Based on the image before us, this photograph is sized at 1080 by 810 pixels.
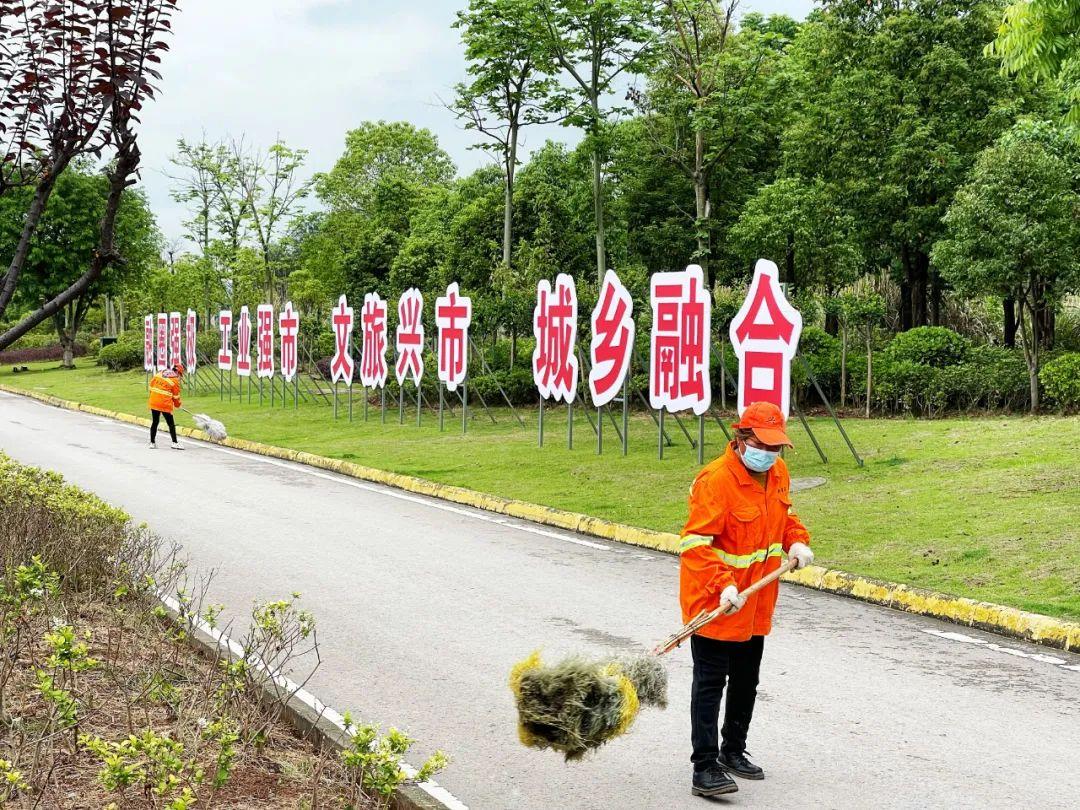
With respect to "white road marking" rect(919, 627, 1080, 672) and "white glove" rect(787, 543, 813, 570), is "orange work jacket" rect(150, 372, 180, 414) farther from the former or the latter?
"white glove" rect(787, 543, 813, 570)

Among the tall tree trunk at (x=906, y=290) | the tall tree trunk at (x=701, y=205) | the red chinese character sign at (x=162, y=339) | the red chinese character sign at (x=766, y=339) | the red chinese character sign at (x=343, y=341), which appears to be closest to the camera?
the red chinese character sign at (x=766, y=339)

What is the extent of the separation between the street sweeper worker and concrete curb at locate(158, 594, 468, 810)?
1.12 meters

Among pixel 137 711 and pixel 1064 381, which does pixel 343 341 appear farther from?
pixel 137 711

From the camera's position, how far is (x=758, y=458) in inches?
199

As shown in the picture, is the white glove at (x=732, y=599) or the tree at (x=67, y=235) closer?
the white glove at (x=732, y=599)

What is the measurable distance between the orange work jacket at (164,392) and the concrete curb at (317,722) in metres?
15.2

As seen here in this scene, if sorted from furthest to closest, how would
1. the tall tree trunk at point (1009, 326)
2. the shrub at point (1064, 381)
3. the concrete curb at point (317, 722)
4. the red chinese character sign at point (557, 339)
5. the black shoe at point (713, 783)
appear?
the tall tree trunk at point (1009, 326) → the shrub at point (1064, 381) → the red chinese character sign at point (557, 339) → the black shoe at point (713, 783) → the concrete curb at point (317, 722)

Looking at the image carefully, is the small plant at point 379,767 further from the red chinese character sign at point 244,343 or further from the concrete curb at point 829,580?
the red chinese character sign at point 244,343

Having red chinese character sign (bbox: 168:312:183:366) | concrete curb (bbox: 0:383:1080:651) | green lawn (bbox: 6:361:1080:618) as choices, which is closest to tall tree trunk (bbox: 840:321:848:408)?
green lawn (bbox: 6:361:1080:618)

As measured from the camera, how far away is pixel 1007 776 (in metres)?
5.29

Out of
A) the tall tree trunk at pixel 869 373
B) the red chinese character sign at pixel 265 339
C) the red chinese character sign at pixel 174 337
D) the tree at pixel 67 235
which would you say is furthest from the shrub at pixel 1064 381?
the tree at pixel 67 235

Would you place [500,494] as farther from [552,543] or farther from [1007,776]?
[1007,776]

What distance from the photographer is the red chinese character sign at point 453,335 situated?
22.4 meters

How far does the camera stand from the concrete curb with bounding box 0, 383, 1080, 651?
7.86 m
